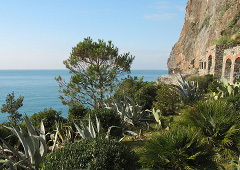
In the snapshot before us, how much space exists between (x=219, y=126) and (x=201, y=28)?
33799mm

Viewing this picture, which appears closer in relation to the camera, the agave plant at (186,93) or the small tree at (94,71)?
the agave plant at (186,93)

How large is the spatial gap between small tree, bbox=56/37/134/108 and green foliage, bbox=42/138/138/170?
34.9 feet

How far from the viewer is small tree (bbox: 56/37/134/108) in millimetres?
14078

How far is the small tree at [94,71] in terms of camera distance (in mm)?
14078

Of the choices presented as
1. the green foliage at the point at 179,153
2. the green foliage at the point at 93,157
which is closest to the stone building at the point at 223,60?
the green foliage at the point at 179,153

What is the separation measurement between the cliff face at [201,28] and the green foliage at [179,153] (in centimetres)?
2028

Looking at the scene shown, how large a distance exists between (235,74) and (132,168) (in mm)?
14829

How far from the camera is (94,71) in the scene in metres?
13.4

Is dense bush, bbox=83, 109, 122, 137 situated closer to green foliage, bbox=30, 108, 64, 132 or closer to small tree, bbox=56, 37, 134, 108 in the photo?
green foliage, bbox=30, 108, 64, 132

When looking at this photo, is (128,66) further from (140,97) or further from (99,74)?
(140,97)

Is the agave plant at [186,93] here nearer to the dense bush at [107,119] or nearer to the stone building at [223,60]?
the dense bush at [107,119]

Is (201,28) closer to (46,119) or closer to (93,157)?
(46,119)

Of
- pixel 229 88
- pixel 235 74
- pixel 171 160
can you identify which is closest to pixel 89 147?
pixel 171 160

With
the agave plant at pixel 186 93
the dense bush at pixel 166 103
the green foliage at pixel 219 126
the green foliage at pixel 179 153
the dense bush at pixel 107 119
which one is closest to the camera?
the green foliage at pixel 179 153
